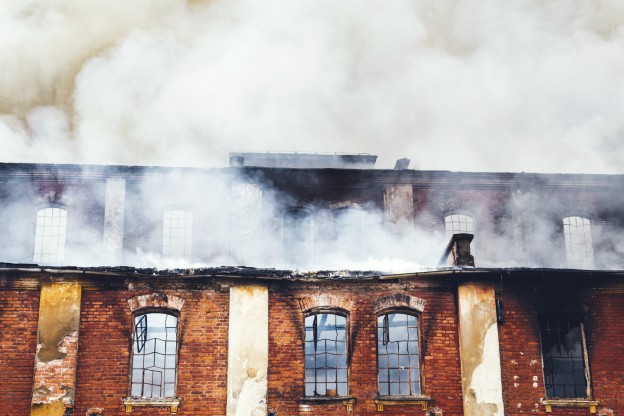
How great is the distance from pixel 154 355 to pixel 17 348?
109 inches

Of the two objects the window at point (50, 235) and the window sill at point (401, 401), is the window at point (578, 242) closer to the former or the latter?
the window sill at point (401, 401)

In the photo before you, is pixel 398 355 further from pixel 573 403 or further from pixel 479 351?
pixel 573 403

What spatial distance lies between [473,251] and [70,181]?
1304cm

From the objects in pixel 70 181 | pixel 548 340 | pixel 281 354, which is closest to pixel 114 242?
pixel 70 181

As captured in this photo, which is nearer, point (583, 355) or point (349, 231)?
point (583, 355)

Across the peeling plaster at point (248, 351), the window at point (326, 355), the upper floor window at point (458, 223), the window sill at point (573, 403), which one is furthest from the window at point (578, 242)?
the peeling plaster at point (248, 351)

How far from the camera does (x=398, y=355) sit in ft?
50.3

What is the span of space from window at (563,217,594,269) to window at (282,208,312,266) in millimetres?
8461

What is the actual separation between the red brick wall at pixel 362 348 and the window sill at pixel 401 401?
10 centimetres

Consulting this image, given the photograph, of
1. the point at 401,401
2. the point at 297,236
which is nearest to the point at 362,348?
the point at 401,401

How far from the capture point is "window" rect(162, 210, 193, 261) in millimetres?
22281

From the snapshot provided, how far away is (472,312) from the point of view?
15.2m

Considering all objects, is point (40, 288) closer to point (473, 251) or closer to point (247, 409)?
point (247, 409)

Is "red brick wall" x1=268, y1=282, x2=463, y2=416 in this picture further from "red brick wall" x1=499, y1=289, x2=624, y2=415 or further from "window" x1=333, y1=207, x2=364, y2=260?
"window" x1=333, y1=207, x2=364, y2=260
